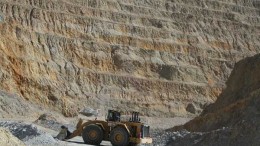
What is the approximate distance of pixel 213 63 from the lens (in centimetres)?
5250

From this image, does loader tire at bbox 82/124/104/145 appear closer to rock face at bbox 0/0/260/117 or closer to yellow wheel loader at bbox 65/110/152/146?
yellow wheel loader at bbox 65/110/152/146

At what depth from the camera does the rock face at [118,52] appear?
41.4 m

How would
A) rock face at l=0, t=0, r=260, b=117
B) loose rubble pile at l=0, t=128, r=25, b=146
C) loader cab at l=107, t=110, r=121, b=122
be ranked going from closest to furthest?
loose rubble pile at l=0, t=128, r=25, b=146 < loader cab at l=107, t=110, r=121, b=122 < rock face at l=0, t=0, r=260, b=117

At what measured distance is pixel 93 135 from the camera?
1967 centimetres

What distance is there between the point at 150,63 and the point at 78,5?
29.7ft

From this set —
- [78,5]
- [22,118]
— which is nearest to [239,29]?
[78,5]

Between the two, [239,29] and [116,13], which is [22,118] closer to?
[116,13]

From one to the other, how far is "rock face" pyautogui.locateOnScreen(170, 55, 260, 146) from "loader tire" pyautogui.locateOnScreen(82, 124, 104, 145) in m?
3.14

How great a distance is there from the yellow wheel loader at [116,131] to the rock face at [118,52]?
788 inches

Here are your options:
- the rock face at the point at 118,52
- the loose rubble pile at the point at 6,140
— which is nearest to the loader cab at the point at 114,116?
the loose rubble pile at the point at 6,140

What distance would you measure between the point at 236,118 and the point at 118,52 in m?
27.9

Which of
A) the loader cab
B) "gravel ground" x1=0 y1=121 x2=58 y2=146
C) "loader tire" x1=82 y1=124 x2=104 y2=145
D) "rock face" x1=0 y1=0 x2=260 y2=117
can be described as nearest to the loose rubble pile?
"gravel ground" x1=0 y1=121 x2=58 y2=146

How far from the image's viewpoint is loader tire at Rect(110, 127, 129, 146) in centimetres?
1895

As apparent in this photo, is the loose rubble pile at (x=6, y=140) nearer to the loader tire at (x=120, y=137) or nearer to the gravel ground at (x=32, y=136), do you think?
the gravel ground at (x=32, y=136)
